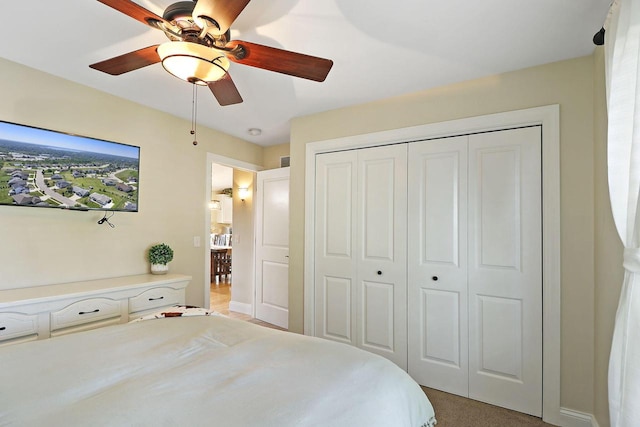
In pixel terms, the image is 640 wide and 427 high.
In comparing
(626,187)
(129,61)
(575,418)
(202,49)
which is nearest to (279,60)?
(202,49)

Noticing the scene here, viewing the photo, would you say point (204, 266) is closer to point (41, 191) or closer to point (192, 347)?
point (41, 191)

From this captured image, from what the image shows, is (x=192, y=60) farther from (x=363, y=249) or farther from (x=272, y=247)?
(x=272, y=247)

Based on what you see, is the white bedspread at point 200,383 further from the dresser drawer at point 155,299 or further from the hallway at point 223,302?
the hallway at point 223,302

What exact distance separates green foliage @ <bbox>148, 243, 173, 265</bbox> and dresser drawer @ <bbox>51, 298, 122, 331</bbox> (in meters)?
0.60

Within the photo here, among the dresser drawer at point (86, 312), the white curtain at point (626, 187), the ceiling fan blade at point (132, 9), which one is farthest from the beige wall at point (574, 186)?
the dresser drawer at point (86, 312)

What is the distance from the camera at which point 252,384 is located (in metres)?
1.21

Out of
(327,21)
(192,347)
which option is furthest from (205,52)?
(192,347)

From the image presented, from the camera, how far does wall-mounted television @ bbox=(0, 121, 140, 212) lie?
228 cm

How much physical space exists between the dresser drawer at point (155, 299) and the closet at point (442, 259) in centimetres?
130

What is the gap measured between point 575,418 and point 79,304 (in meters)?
3.45

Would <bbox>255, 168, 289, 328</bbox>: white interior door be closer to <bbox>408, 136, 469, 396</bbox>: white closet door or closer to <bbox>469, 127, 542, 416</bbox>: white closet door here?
<bbox>408, 136, 469, 396</bbox>: white closet door

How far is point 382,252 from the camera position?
2949 mm

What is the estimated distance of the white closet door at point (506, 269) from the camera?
234 centimetres

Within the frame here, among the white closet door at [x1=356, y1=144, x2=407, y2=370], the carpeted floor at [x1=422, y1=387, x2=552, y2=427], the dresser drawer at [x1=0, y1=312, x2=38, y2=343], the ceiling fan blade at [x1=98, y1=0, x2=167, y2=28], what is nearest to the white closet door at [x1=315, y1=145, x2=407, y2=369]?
the white closet door at [x1=356, y1=144, x2=407, y2=370]
